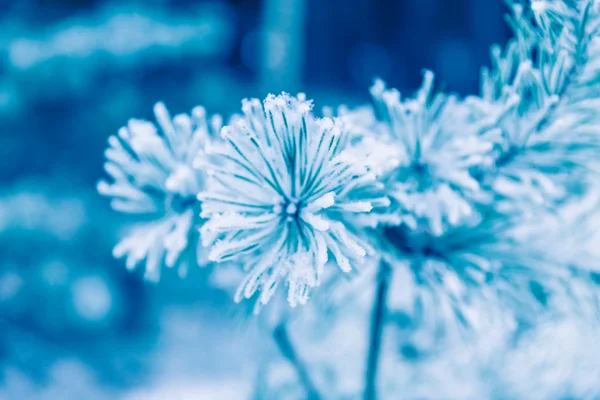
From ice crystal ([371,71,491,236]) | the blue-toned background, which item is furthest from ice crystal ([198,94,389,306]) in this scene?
the blue-toned background

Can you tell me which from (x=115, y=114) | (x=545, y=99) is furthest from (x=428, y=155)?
(x=115, y=114)

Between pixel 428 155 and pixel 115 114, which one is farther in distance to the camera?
pixel 115 114

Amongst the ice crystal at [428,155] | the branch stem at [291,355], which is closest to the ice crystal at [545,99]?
the ice crystal at [428,155]

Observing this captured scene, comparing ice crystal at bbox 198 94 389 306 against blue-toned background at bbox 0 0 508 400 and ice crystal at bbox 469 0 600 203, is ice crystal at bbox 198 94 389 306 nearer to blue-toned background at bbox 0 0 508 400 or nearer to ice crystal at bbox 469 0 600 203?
ice crystal at bbox 469 0 600 203

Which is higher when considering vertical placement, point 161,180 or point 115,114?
point 115,114

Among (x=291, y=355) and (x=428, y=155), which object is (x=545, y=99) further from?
(x=291, y=355)

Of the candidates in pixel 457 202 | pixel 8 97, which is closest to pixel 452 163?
pixel 457 202
